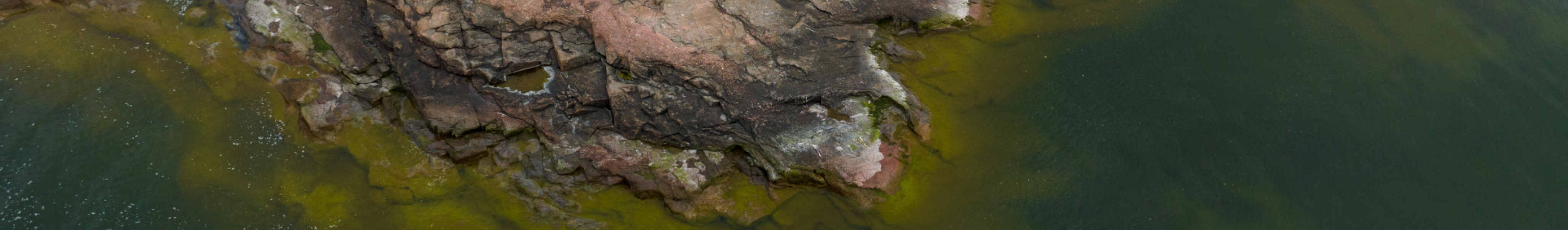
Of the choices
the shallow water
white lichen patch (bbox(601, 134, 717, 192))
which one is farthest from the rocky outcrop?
the shallow water

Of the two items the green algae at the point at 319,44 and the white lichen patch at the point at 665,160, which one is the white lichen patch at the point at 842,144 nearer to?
the white lichen patch at the point at 665,160

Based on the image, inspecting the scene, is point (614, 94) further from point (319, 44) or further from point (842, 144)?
point (319, 44)

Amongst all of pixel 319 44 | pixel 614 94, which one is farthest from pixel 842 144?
pixel 319 44

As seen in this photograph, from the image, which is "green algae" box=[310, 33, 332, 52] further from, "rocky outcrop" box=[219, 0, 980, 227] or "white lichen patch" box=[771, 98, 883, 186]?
"white lichen patch" box=[771, 98, 883, 186]

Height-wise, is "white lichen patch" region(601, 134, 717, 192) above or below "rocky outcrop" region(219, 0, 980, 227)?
below

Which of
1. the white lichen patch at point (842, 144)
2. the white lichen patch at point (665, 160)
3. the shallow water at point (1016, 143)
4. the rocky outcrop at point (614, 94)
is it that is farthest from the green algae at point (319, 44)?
the white lichen patch at point (842, 144)

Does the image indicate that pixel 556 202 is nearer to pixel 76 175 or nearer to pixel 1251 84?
pixel 76 175
